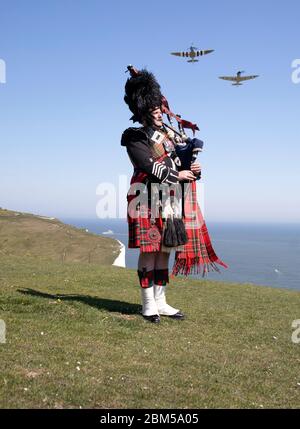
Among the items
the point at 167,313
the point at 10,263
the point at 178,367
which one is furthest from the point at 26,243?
the point at 178,367

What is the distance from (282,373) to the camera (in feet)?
17.3

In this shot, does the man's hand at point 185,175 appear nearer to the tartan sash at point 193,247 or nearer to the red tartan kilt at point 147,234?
the tartan sash at point 193,247

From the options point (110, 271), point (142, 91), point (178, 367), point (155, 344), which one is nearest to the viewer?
point (178, 367)

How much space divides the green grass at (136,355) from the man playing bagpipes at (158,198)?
0.78 metres

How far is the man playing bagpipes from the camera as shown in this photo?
22.4ft

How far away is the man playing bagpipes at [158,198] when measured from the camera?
6.84 metres

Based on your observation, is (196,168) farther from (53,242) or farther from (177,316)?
(53,242)

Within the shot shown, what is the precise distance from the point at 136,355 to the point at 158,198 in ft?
8.03

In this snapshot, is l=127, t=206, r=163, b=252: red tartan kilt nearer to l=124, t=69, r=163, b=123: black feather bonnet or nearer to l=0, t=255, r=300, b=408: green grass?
l=0, t=255, r=300, b=408: green grass

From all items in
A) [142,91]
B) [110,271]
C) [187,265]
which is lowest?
[110,271]

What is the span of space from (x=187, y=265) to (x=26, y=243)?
696 inches

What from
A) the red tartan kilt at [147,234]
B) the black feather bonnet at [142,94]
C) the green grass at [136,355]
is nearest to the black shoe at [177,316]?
the green grass at [136,355]

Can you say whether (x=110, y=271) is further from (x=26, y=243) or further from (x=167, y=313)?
(x=26, y=243)

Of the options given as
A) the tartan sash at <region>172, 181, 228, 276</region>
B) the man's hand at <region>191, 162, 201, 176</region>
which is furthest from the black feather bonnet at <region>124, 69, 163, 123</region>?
the tartan sash at <region>172, 181, 228, 276</region>
